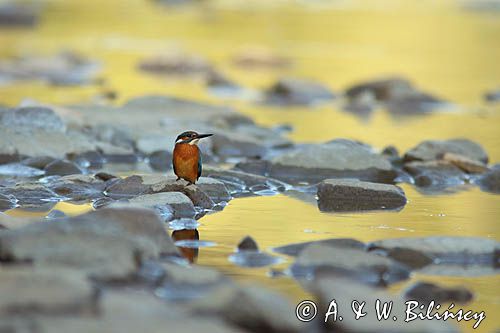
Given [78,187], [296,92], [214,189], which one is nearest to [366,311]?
[214,189]

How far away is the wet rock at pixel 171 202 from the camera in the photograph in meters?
6.67

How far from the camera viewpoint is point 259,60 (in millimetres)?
17781

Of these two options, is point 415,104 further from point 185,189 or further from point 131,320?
point 131,320

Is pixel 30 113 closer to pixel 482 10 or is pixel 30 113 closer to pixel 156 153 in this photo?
pixel 156 153

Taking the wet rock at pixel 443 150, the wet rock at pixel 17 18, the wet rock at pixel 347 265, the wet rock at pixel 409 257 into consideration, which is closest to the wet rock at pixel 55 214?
the wet rock at pixel 347 265

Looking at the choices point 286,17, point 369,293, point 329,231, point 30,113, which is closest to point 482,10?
point 286,17

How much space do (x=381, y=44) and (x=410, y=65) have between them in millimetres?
2829

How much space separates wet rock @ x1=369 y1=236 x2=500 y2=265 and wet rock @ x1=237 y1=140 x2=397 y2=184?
2.40 metres

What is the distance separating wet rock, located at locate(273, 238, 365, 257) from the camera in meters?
5.78

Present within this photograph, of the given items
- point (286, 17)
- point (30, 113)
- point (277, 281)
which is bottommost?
point (277, 281)

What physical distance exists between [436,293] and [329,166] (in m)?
3.35

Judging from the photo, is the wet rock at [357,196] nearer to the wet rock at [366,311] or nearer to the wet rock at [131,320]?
the wet rock at [366,311]

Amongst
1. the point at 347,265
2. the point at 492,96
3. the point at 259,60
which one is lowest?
the point at 347,265

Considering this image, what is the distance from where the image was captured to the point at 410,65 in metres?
17.8
